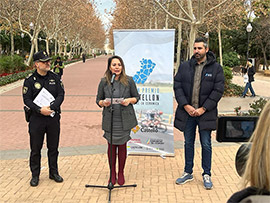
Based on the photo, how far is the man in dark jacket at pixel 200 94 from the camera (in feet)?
14.6

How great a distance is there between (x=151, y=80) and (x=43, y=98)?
1939 mm

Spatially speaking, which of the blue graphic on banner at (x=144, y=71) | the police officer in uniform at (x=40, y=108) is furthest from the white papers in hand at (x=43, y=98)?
the blue graphic on banner at (x=144, y=71)

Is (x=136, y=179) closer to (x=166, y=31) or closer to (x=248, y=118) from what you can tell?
(x=166, y=31)

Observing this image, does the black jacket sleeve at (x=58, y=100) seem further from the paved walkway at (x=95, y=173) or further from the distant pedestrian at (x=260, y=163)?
the distant pedestrian at (x=260, y=163)

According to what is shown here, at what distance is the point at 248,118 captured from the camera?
154cm

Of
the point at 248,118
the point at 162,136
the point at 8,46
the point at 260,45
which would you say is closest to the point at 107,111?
the point at 162,136

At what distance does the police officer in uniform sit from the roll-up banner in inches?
56.0

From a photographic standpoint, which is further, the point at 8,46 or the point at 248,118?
the point at 8,46

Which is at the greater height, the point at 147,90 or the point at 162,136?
the point at 147,90

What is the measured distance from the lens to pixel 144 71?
223 inches

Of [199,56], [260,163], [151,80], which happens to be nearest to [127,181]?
[151,80]

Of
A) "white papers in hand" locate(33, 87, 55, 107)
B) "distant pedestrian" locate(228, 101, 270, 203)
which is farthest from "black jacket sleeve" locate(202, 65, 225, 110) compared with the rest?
"distant pedestrian" locate(228, 101, 270, 203)

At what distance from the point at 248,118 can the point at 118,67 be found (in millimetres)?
3082

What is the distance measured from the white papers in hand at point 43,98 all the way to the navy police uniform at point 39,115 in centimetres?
4
